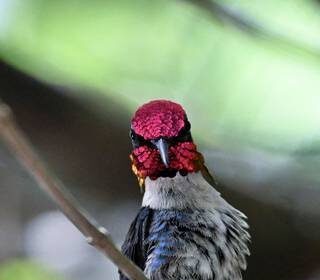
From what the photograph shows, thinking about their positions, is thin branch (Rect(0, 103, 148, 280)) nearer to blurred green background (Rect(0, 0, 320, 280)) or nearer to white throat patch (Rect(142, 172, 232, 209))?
white throat patch (Rect(142, 172, 232, 209))

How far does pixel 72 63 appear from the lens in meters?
1.77

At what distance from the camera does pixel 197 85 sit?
1808 millimetres

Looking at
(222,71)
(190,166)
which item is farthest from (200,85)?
(190,166)

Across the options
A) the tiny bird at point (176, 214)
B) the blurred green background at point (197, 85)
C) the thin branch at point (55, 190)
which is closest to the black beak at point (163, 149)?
the tiny bird at point (176, 214)

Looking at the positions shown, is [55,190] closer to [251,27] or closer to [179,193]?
[179,193]

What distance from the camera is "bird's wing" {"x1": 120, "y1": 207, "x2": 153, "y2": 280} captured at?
1.25m

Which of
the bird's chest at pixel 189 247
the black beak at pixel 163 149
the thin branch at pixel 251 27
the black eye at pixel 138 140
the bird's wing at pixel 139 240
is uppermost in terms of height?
the thin branch at pixel 251 27

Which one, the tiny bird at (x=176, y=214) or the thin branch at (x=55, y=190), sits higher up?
the thin branch at (x=55, y=190)

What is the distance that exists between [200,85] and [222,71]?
0.16 feet

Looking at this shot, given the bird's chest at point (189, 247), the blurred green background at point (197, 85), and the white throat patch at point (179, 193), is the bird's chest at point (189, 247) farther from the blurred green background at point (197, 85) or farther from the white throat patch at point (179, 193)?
the blurred green background at point (197, 85)

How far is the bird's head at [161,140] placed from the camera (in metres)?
1.20

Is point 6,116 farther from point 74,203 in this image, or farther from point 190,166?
point 190,166

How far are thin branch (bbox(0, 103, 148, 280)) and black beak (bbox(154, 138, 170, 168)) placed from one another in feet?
1.17

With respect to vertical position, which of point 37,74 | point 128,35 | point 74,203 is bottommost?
point 37,74
